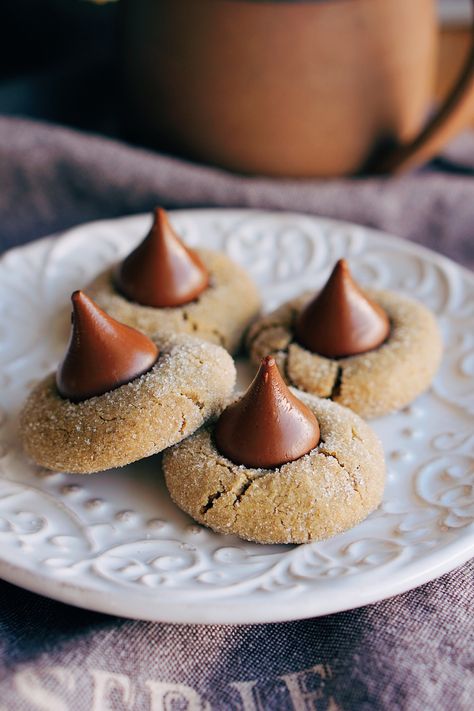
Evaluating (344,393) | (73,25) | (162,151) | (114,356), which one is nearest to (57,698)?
(114,356)

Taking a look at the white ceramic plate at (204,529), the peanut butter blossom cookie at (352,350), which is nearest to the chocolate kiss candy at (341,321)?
the peanut butter blossom cookie at (352,350)

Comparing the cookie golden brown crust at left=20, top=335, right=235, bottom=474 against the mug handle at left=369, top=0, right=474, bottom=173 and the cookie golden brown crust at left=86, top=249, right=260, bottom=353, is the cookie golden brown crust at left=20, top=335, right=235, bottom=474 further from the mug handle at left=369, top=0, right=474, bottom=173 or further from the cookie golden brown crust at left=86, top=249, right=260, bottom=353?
the mug handle at left=369, top=0, right=474, bottom=173

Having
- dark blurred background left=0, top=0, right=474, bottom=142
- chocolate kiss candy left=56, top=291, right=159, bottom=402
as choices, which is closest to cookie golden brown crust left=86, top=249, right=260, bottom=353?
chocolate kiss candy left=56, top=291, right=159, bottom=402

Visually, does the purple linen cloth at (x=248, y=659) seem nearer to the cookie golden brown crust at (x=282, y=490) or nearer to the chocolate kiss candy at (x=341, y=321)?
the cookie golden brown crust at (x=282, y=490)

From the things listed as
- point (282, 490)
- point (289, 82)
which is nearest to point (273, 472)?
point (282, 490)

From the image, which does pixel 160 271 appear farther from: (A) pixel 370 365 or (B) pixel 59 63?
(B) pixel 59 63

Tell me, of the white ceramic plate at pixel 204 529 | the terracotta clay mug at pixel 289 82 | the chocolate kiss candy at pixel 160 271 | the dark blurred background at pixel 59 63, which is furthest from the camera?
the dark blurred background at pixel 59 63

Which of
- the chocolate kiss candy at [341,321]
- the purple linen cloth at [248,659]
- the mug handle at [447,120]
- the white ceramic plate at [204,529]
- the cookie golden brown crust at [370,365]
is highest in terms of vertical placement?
the mug handle at [447,120]
